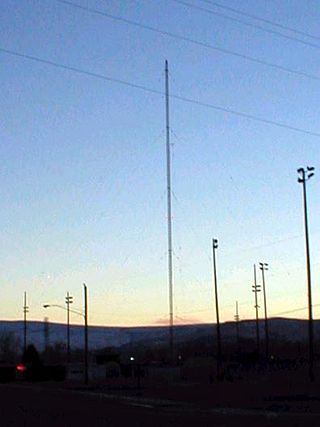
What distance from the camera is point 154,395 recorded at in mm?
61344

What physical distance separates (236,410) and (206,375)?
4961 cm

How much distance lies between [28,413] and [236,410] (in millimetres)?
9708

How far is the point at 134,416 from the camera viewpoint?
1561 inches

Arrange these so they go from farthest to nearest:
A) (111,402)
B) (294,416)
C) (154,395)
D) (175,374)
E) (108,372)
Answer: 1. (108,372)
2. (175,374)
3. (154,395)
4. (111,402)
5. (294,416)

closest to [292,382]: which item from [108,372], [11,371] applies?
Result: [108,372]

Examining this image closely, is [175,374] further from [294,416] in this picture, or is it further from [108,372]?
[294,416]

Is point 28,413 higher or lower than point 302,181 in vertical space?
lower

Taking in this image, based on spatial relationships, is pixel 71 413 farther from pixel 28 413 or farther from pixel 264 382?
pixel 264 382

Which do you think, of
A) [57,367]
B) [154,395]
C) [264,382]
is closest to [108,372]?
[57,367]

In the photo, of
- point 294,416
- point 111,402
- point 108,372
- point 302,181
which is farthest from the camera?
point 108,372

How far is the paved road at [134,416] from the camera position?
34438 mm

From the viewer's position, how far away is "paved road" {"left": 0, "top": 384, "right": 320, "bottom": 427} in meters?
34.4

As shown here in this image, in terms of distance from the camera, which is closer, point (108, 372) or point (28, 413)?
point (28, 413)

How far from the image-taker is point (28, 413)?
44.0 m
